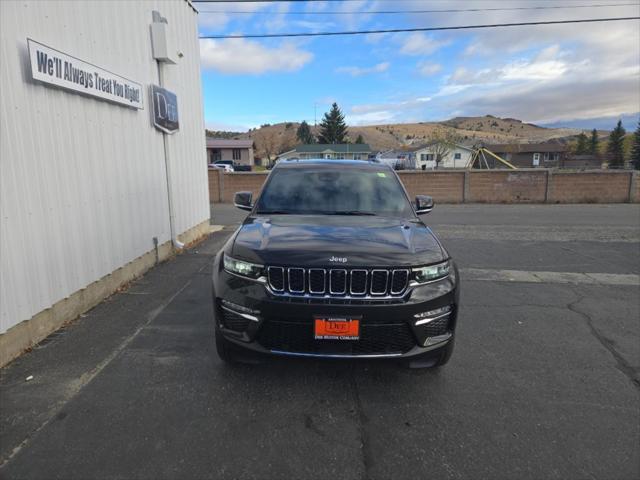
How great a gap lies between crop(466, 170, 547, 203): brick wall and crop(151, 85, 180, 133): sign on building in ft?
57.4

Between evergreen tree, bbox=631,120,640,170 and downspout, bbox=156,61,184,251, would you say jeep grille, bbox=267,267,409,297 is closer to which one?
downspout, bbox=156,61,184,251

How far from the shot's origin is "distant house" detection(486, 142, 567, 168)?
298ft

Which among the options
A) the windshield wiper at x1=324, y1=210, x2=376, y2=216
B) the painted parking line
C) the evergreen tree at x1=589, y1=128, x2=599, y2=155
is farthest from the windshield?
the evergreen tree at x1=589, y1=128, x2=599, y2=155

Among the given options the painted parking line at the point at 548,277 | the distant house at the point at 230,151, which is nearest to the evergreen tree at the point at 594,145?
the distant house at the point at 230,151

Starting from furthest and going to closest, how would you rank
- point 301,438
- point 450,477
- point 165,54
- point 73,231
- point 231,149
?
point 231,149 → point 165,54 → point 73,231 → point 301,438 → point 450,477

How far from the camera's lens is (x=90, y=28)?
4988 millimetres

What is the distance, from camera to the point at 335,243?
3094 millimetres

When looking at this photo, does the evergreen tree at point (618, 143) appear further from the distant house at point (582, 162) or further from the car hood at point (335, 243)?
the car hood at point (335, 243)

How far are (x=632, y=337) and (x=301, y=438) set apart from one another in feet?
12.4

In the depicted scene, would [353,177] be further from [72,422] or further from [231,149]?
[231,149]

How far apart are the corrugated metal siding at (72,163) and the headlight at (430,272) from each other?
3.42 meters

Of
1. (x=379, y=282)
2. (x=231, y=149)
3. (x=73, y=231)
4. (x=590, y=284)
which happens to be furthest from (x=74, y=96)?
(x=231, y=149)

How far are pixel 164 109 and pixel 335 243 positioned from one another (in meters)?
5.54

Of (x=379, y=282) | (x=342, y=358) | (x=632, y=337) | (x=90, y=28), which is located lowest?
(x=632, y=337)
